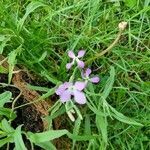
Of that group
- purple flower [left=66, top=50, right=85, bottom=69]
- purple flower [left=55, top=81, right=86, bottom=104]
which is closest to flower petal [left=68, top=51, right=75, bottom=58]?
purple flower [left=66, top=50, right=85, bottom=69]

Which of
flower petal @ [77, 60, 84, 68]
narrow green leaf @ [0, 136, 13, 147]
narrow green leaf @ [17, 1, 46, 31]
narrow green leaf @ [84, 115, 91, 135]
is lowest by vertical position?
narrow green leaf @ [84, 115, 91, 135]

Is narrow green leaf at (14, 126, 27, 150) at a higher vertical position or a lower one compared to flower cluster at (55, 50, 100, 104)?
lower

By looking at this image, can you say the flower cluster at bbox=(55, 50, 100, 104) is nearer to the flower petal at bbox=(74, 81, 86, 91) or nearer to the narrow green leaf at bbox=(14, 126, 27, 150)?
the flower petal at bbox=(74, 81, 86, 91)

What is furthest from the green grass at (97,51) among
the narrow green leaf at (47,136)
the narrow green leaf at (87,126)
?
the narrow green leaf at (47,136)

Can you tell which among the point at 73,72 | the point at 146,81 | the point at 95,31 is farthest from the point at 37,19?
the point at 146,81

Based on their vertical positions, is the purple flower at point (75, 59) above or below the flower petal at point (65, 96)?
above

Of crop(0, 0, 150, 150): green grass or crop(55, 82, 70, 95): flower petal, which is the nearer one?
crop(55, 82, 70, 95): flower petal

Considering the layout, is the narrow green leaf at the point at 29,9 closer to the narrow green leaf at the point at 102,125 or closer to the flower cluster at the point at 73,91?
the flower cluster at the point at 73,91

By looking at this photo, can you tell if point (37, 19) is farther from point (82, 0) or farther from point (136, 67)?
point (136, 67)
